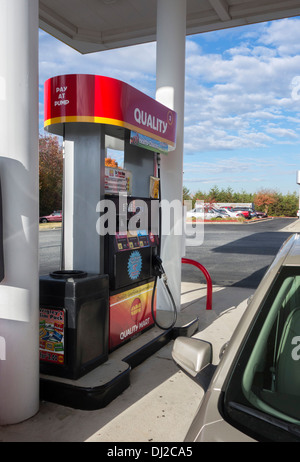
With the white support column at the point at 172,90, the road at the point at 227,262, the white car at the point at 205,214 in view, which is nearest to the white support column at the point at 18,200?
the white support column at the point at 172,90

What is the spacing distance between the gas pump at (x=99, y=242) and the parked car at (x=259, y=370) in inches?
65.1

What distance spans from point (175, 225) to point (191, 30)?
4.38 m

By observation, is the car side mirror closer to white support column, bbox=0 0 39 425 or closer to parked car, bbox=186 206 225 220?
white support column, bbox=0 0 39 425

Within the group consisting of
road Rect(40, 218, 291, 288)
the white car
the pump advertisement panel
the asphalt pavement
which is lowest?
the asphalt pavement

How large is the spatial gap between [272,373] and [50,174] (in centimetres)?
3781

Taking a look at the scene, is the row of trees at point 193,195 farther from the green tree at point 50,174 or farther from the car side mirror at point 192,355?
the car side mirror at point 192,355

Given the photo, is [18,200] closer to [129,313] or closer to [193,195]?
[129,313]

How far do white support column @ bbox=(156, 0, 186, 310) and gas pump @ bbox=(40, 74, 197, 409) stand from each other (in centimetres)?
73

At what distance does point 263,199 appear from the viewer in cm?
6134

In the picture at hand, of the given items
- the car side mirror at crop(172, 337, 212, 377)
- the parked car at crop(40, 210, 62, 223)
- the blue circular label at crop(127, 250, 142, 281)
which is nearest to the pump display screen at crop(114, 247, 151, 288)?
the blue circular label at crop(127, 250, 142, 281)

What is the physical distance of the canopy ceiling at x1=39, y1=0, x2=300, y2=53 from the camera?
6902 mm

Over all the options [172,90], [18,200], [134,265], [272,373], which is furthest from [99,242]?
[172,90]
